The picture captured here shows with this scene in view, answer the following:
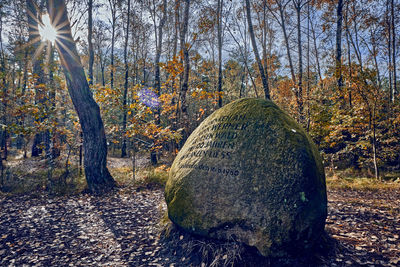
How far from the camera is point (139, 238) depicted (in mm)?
4031

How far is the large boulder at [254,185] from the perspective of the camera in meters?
2.79

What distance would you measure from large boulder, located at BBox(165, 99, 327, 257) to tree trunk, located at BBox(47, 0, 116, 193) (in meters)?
4.07

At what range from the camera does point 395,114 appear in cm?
888

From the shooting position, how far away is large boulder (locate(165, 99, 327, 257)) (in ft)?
9.14

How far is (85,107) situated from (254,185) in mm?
5900

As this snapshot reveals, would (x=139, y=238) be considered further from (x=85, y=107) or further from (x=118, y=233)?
(x=85, y=107)

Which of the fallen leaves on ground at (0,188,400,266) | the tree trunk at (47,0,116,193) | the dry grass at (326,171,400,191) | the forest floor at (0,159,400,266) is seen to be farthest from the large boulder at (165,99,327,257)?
the dry grass at (326,171,400,191)

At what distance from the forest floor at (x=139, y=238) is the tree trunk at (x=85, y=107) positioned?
1.04m

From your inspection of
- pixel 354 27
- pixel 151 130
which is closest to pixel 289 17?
pixel 354 27

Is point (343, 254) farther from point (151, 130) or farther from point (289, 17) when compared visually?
point (289, 17)

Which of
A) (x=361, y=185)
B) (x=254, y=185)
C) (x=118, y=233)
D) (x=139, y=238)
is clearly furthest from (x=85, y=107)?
(x=361, y=185)

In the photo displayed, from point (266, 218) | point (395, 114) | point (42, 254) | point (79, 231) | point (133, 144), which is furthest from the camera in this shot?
point (395, 114)

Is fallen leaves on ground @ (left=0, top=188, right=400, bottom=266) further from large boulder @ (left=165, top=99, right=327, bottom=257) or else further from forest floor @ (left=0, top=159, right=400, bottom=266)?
large boulder @ (left=165, top=99, right=327, bottom=257)

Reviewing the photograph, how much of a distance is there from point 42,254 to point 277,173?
12.7 feet
